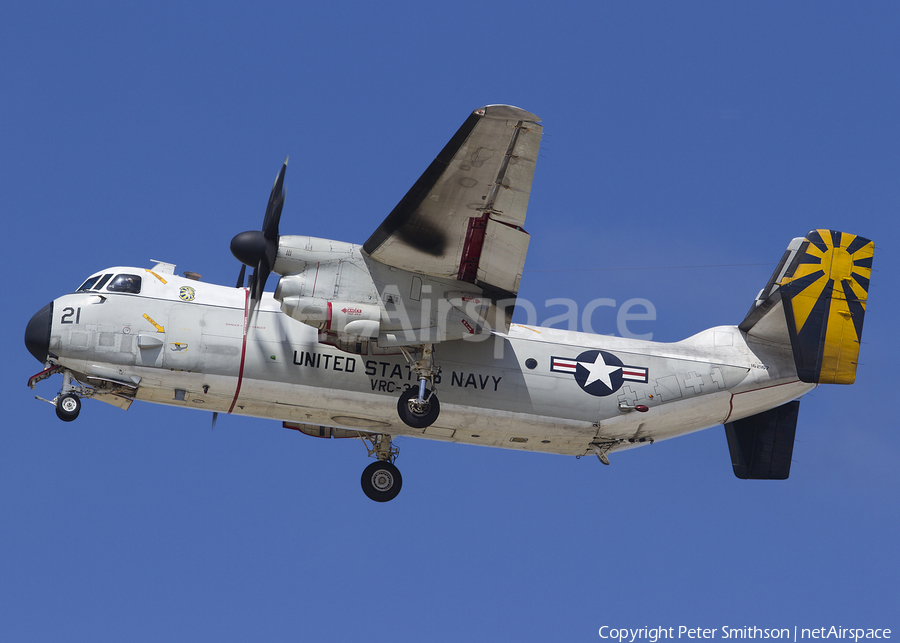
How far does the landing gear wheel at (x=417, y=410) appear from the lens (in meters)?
19.7

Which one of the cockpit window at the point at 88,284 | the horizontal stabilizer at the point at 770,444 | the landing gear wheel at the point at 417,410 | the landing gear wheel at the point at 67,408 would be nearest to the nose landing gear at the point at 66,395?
the landing gear wheel at the point at 67,408

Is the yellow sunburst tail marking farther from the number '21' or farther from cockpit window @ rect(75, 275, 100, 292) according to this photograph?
the number '21'

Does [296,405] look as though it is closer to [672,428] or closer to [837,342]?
[672,428]

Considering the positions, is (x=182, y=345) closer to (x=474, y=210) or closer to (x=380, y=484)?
(x=380, y=484)

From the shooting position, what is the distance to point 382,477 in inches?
865

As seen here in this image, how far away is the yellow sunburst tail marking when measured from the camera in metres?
21.6

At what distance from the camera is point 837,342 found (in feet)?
71.0

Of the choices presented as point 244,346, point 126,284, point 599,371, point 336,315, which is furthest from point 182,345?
point 599,371

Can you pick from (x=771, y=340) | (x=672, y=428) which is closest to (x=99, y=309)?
(x=672, y=428)

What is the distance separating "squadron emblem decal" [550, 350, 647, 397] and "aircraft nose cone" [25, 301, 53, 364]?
934 cm

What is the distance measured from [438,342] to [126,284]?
19.2 ft

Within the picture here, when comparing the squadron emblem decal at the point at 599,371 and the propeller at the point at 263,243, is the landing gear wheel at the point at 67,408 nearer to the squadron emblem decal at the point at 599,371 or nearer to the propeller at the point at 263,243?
the propeller at the point at 263,243

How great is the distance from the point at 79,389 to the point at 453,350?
690 cm

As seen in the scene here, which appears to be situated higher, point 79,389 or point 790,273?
point 790,273
